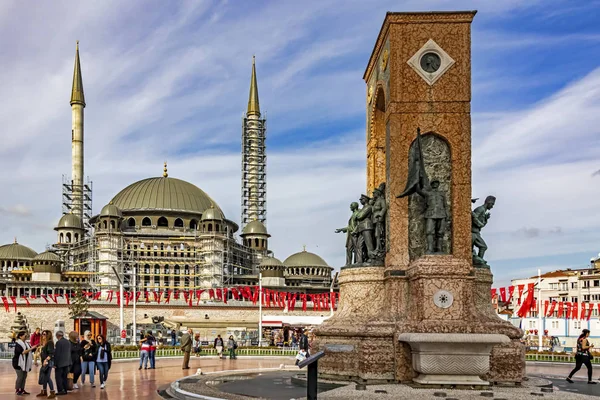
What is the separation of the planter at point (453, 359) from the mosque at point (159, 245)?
2740 inches

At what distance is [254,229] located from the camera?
335 ft

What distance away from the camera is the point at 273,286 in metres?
92.9

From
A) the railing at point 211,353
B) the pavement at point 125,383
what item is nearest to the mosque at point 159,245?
the railing at point 211,353

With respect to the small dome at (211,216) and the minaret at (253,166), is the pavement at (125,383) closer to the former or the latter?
the small dome at (211,216)

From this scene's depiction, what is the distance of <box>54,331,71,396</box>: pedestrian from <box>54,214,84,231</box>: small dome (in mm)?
83991

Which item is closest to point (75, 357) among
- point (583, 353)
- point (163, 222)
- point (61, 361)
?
point (61, 361)

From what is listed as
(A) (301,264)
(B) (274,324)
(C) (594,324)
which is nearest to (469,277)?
(B) (274,324)

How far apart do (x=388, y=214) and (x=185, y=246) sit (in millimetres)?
75013

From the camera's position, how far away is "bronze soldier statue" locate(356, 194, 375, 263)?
59.9ft

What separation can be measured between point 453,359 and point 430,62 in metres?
6.77

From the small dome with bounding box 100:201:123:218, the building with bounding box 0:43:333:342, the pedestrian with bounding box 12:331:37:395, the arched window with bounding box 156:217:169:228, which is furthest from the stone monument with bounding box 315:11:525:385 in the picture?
the arched window with bounding box 156:217:169:228

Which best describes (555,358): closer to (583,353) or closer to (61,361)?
(583,353)

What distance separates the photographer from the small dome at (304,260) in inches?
4104

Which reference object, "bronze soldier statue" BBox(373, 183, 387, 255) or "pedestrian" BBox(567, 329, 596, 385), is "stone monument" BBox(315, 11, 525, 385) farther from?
"pedestrian" BBox(567, 329, 596, 385)
